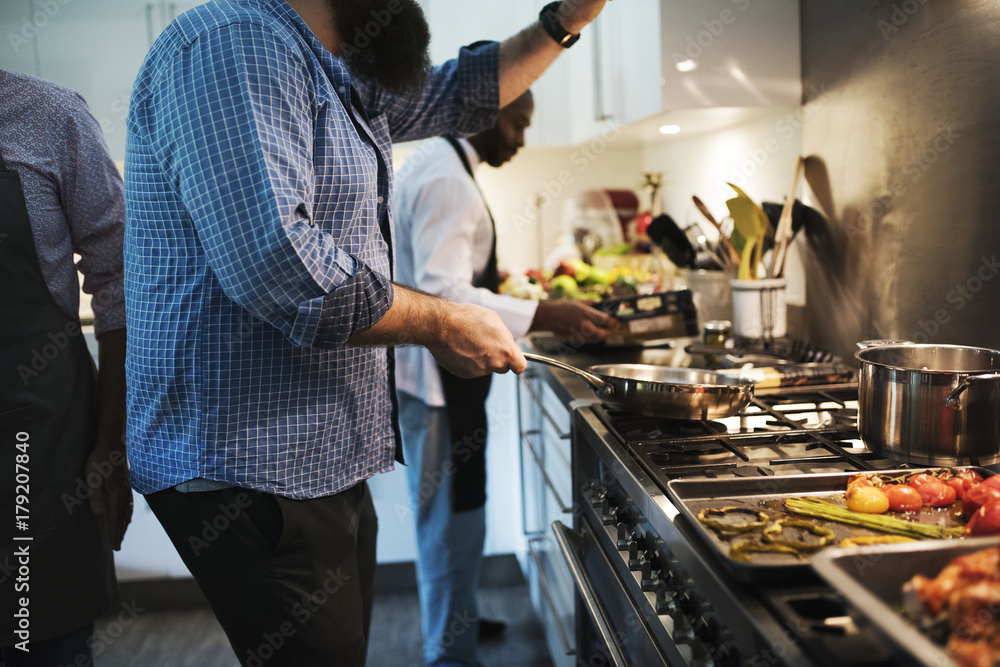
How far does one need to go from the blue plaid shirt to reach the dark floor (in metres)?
1.14

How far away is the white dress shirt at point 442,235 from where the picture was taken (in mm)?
1724

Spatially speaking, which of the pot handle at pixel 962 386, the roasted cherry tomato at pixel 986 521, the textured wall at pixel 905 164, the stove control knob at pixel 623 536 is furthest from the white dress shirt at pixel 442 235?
the roasted cherry tomato at pixel 986 521

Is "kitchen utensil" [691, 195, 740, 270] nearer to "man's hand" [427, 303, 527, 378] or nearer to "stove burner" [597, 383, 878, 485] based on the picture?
"stove burner" [597, 383, 878, 485]

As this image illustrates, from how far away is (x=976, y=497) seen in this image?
2.31ft

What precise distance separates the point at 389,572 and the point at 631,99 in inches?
60.8

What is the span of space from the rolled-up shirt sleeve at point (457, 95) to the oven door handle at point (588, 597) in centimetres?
77

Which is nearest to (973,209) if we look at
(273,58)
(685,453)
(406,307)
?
(685,453)

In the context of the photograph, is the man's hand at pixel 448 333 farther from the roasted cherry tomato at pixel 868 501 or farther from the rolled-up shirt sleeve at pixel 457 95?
the rolled-up shirt sleeve at pixel 457 95

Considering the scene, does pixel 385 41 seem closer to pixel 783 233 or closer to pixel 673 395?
pixel 673 395

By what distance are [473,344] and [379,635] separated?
1436mm

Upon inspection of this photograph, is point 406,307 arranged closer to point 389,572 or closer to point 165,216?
point 165,216

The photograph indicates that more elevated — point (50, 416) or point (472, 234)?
point (472, 234)

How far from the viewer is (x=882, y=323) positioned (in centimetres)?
138

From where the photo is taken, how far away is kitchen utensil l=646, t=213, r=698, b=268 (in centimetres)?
196
